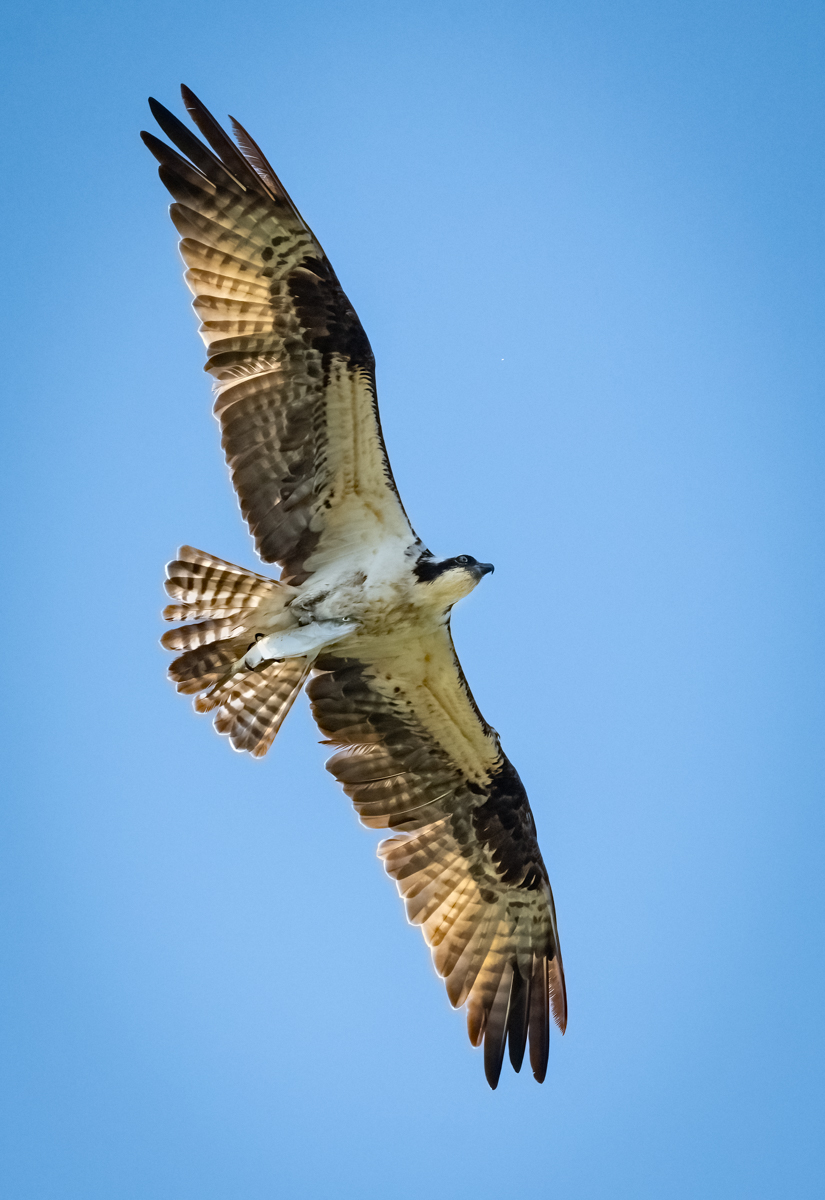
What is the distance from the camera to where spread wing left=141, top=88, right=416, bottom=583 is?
790 centimetres

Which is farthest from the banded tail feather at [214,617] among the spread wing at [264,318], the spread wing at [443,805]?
the spread wing at [264,318]

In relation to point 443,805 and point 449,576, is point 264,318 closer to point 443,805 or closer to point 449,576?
point 449,576

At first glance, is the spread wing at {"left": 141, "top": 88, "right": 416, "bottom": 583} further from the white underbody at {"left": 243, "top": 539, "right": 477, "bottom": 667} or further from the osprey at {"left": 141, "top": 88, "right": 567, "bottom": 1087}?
the white underbody at {"left": 243, "top": 539, "right": 477, "bottom": 667}

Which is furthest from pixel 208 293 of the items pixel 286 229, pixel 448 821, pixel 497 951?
pixel 497 951

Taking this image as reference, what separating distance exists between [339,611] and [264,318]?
2.02 metres

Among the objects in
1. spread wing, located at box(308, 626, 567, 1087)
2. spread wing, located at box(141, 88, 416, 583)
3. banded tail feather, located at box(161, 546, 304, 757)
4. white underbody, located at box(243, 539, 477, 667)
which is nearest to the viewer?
spread wing, located at box(141, 88, 416, 583)

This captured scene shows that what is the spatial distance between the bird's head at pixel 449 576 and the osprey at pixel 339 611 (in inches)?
0.7

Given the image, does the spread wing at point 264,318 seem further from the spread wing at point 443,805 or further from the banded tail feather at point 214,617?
the spread wing at point 443,805

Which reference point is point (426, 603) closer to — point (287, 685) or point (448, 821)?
point (287, 685)

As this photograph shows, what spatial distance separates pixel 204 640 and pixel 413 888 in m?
2.37

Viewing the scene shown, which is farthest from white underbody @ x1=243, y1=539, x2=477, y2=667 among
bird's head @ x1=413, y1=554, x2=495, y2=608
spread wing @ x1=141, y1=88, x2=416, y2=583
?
spread wing @ x1=141, y1=88, x2=416, y2=583

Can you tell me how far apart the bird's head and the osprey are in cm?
2

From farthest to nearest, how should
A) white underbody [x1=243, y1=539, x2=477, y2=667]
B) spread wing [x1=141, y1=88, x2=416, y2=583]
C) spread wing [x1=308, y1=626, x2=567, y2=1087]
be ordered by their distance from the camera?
A: 1. spread wing [x1=308, y1=626, x2=567, y2=1087]
2. white underbody [x1=243, y1=539, x2=477, y2=667]
3. spread wing [x1=141, y1=88, x2=416, y2=583]

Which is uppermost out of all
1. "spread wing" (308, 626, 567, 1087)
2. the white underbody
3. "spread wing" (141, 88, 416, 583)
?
"spread wing" (141, 88, 416, 583)
